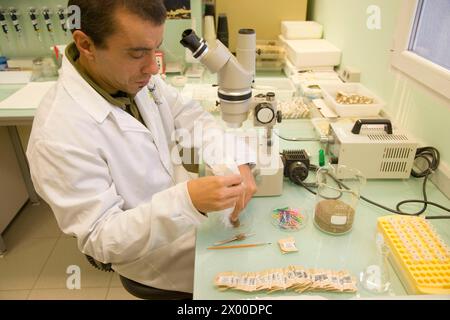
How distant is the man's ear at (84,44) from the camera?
88 cm

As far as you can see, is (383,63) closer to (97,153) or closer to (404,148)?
(404,148)

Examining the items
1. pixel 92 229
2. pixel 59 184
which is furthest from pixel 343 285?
pixel 59 184

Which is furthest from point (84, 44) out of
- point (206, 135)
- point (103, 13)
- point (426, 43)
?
point (426, 43)

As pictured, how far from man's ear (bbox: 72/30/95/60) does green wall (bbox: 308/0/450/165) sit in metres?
0.98

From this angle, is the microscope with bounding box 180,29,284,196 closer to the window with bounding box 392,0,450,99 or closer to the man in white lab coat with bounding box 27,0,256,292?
the man in white lab coat with bounding box 27,0,256,292

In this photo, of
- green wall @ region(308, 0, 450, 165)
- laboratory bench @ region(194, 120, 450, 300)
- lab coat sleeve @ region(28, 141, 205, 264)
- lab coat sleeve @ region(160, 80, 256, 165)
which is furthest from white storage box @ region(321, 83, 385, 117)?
lab coat sleeve @ region(28, 141, 205, 264)

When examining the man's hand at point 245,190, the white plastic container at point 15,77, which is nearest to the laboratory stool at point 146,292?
the man's hand at point 245,190

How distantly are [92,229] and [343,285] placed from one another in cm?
63

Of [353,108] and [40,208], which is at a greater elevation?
[353,108]

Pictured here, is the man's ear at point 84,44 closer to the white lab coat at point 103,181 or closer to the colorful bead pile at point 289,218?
the white lab coat at point 103,181

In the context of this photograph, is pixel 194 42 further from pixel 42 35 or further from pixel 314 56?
pixel 42 35

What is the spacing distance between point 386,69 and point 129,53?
1216 mm

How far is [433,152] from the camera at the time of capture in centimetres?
123

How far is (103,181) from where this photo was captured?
3.04 ft
